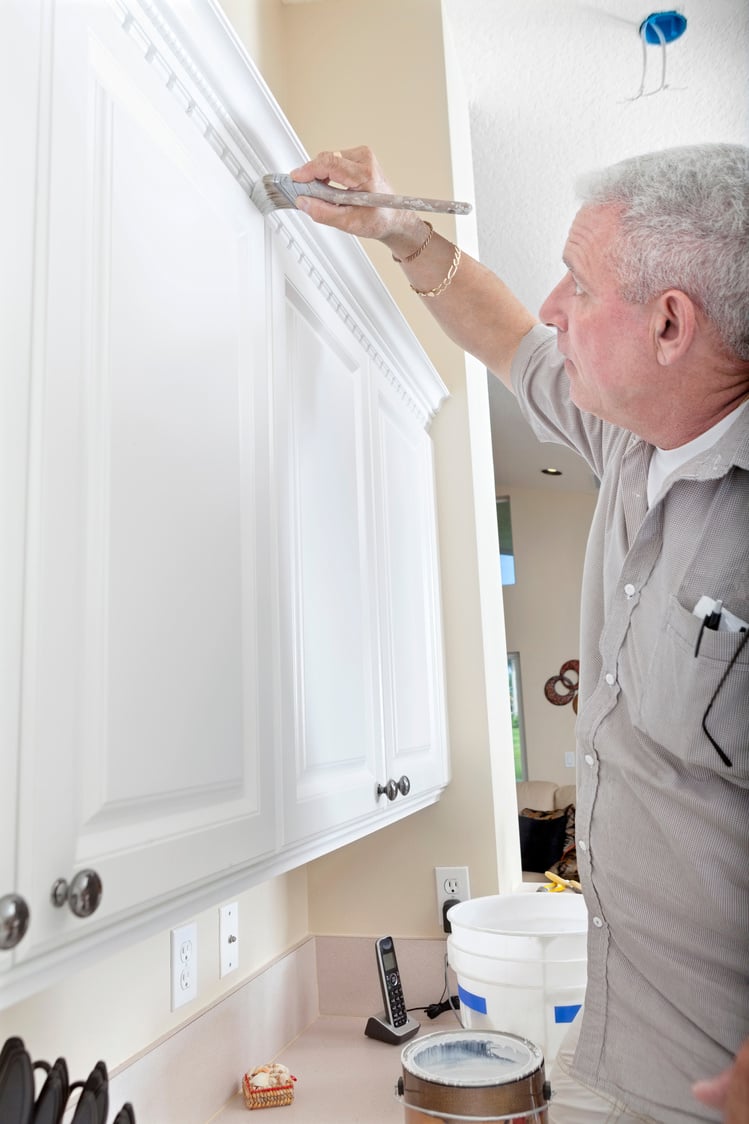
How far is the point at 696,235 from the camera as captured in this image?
1.12 metres

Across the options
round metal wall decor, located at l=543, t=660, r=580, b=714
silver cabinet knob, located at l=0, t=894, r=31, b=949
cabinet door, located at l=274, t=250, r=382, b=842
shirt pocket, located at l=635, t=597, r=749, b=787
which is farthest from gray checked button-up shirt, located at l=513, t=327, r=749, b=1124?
round metal wall decor, located at l=543, t=660, r=580, b=714

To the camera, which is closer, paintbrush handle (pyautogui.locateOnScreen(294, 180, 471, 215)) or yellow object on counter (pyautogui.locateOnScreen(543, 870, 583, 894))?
paintbrush handle (pyautogui.locateOnScreen(294, 180, 471, 215))

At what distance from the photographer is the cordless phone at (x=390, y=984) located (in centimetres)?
183

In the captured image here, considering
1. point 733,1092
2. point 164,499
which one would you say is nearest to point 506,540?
point 164,499

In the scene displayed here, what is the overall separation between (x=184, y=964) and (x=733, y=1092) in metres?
0.93

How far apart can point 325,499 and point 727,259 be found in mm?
645

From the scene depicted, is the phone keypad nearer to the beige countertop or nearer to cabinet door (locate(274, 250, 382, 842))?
the beige countertop

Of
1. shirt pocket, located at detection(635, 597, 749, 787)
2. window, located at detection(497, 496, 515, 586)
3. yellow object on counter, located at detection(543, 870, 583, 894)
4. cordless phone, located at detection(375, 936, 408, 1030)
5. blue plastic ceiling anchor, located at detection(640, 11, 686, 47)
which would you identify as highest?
blue plastic ceiling anchor, located at detection(640, 11, 686, 47)

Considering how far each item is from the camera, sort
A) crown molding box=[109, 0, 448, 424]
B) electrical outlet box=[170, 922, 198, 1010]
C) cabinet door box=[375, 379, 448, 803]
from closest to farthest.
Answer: crown molding box=[109, 0, 448, 424] → electrical outlet box=[170, 922, 198, 1010] → cabinet door box=[375, 379, 448, 803]

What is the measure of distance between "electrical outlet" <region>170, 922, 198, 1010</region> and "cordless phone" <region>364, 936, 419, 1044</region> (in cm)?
48

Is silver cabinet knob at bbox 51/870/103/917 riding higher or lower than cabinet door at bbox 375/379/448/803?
lower

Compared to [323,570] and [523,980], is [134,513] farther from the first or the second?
[523,980]

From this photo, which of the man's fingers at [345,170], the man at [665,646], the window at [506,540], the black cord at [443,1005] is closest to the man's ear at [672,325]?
the man at [665,646]

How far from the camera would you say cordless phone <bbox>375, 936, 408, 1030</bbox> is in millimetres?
1830
